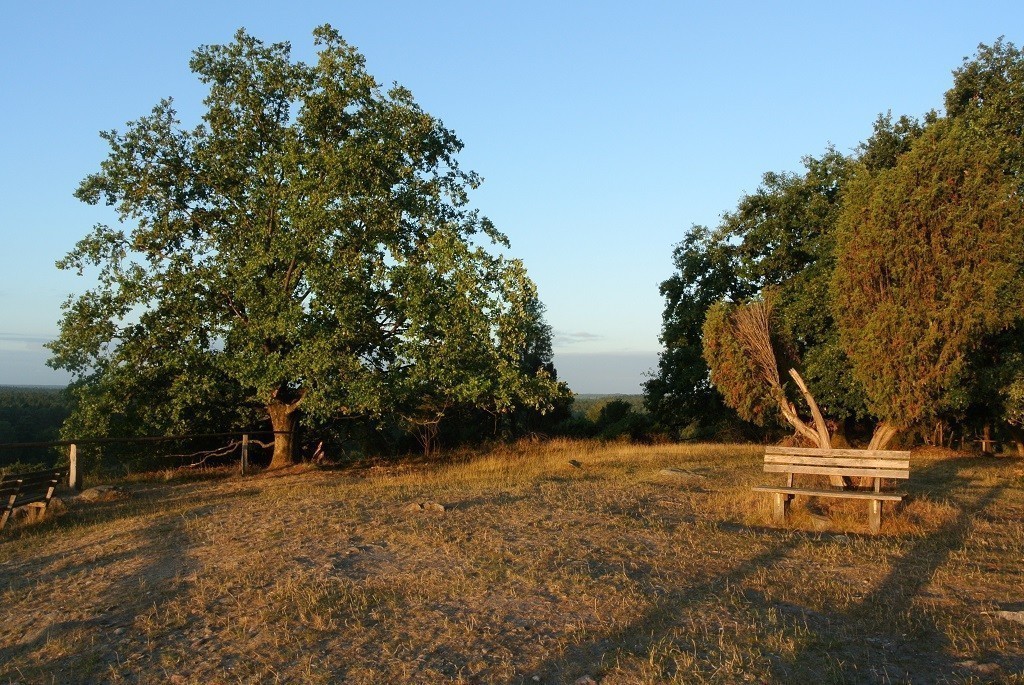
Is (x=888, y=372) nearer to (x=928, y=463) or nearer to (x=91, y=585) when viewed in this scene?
(x=928, y=463)

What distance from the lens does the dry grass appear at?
634 centimetres

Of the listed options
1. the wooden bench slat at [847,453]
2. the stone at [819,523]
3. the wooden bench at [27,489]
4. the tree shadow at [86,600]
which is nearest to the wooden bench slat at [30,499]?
the wooden bench at [27,489]

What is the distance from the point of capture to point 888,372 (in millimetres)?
14031

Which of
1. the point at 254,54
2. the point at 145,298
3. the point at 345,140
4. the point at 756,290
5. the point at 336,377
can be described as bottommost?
the point at 336,377

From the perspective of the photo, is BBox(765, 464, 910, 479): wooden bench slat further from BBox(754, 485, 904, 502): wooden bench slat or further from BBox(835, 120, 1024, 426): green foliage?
BBox(835, 120, 1024, 426): green foliage

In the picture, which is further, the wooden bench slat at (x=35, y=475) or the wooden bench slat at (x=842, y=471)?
the wooden bench slat at (x=35, y=475)

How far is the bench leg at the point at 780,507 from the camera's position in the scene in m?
12.1

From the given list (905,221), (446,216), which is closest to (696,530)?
(905,221)

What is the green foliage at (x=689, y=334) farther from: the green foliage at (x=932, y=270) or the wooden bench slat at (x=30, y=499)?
the wooden bench slat at (x=30, y=499)

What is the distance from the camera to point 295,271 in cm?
2034

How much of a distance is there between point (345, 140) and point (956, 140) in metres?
13.2

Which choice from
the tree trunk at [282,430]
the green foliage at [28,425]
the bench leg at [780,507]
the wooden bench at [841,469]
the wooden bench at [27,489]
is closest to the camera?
the wooden bench at [841,469]

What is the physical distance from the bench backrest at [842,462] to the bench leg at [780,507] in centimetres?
66

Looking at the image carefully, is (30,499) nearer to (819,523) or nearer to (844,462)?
(819,523)
